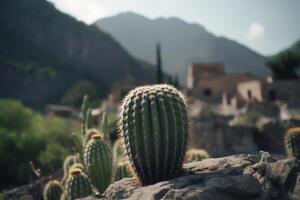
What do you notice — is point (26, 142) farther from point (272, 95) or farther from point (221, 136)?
point (272, 95)

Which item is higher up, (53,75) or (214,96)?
(53,75)

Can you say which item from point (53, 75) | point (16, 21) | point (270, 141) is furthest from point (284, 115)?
point (16, 21)

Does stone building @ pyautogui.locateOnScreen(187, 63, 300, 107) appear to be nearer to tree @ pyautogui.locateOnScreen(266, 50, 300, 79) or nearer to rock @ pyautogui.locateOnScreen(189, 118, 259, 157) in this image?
tree @ pyautogui.locateOnScreen(266, 50, 300, 79)

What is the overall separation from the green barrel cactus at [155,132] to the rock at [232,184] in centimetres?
17

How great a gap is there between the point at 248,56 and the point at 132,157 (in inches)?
3716

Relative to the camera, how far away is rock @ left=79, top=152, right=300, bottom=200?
3252 millimetres

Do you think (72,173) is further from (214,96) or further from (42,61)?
(42,61)

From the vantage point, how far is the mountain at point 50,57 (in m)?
80.2

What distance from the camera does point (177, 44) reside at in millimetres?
122188

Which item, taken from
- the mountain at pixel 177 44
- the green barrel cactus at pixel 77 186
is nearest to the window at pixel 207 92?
the green barrel cactus at pixel 77 186

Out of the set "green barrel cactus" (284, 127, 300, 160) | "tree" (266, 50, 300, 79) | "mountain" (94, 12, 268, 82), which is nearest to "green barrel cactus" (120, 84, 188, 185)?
"green barrel cactus" (284, 127, 300, 160)

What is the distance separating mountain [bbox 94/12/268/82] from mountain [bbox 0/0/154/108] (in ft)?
23.0

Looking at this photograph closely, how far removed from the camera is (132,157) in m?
4.18

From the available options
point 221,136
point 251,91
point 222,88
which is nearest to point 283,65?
point 222,88
